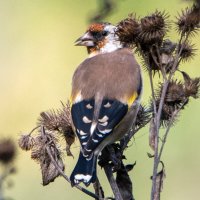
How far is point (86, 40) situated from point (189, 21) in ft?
4.65

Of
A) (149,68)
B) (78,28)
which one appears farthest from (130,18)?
(78,28)

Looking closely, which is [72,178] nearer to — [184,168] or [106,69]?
[106,69]

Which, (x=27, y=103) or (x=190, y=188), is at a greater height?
(x=27, y=103)

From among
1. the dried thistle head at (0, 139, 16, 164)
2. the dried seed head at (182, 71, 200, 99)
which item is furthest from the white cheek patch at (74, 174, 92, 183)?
the dried seed head at (182, 71, 200, 99)

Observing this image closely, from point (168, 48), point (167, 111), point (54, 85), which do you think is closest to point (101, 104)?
point (167, 111)

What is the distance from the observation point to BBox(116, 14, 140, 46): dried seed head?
659 cm

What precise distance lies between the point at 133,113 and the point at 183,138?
13.1ft

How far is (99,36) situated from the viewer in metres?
7.84

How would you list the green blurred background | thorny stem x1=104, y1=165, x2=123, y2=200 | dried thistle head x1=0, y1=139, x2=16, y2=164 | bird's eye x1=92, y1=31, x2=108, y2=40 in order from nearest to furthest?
1. thorny stem x1=104, y1=165, x2=123, y2=200
2. dried thistle head x1=0, y1=139, x2=16, y2=164
3. bird's eye x1=92, y1=31, x2=108, y2=40
4. the green blurred background

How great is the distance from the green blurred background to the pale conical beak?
1.81 meters

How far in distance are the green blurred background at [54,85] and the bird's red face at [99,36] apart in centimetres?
179

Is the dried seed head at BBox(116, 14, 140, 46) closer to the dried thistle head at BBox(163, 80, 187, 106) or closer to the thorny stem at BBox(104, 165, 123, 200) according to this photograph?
the dried thistle head at BBox(163, 80, 187, 106)

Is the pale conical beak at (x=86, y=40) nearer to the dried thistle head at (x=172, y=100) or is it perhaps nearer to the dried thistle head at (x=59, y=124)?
the dried thistle head at (x=59, y=124)

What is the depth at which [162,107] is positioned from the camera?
6.43 m
